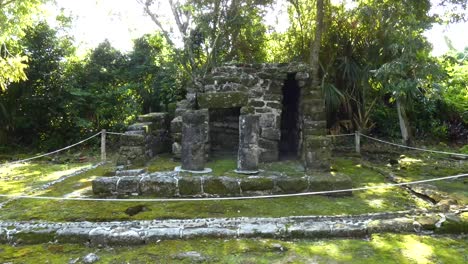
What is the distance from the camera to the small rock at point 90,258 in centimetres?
358

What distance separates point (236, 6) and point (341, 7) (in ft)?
10.1

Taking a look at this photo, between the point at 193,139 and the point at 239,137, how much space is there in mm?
824

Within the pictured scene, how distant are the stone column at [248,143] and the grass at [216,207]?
32.6 inches

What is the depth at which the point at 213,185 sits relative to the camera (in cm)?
548

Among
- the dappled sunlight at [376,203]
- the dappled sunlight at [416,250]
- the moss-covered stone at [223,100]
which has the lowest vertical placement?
the dappled sunlight at [416,250]

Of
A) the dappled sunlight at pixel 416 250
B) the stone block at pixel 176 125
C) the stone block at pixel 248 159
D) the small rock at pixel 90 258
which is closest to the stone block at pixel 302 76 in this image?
the stone block at pixel 248 159

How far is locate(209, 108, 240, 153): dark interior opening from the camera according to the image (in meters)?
8.28

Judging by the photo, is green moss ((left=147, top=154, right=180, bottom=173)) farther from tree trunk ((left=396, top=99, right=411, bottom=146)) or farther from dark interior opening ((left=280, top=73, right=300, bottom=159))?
tree trunk ((left=396, top=99, right=411, bottom=146))

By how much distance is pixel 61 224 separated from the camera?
434 centimetres

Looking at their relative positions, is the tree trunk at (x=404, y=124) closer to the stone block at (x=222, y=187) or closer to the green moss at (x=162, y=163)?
the green moss at (x=162, y=163)

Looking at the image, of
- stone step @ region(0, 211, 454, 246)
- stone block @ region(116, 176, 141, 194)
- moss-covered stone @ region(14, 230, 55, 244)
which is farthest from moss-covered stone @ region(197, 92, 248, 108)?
moss-covered stone @ region(14, 230, 55, 244)

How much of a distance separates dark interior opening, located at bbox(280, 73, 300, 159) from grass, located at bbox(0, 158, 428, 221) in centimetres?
252

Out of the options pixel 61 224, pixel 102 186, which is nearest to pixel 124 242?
pixel 61 224

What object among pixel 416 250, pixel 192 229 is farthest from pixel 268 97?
pixel 416 250
